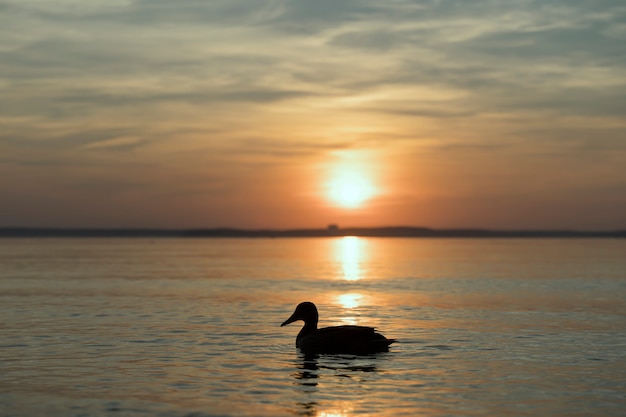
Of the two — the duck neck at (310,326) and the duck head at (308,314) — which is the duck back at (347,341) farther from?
the duck head at (308,314)

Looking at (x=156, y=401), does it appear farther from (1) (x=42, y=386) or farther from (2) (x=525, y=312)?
(2) (x=525, y=312)

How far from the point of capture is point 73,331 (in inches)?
1043

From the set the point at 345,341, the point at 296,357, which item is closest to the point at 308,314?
the point at 345,341

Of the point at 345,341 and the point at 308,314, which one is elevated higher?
the point at 308,314

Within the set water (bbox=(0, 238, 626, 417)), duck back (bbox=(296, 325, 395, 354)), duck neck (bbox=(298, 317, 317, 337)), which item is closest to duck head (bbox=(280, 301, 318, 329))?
duck neck (bbox=(298, 317, 317, 337))

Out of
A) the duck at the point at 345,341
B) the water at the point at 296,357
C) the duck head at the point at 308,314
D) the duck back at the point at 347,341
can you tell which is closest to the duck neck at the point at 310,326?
the duck head at the point at 308,314

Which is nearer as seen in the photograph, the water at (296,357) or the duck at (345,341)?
the water at (296,357)

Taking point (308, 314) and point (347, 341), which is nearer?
point (347, 341)

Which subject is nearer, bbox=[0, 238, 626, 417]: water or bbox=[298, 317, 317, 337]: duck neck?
bbox=[0, 238, 626, 417]: water

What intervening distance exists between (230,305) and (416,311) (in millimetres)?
7774

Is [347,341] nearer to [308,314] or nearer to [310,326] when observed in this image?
[310,326]

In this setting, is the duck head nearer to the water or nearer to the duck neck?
the duck neck

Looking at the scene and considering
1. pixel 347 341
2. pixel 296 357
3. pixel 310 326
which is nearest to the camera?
pixel 296 357

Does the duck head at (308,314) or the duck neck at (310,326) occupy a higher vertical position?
the duck head at (308,314)
